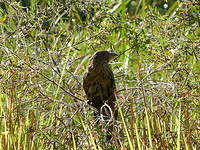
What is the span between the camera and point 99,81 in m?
2.19

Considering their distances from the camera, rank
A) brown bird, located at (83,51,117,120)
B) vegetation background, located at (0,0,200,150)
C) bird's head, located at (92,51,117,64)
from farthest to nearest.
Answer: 1. bird's head, located at (92,51,117,64)
2. brown bird, located at (83,51,117,120)
3. vegetation background, located at (0,0,200,150)

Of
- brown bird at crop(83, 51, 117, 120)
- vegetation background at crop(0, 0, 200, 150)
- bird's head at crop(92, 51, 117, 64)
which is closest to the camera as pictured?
vegetation background at crop(0, 0, 200, 150)

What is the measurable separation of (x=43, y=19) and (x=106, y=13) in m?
0.29

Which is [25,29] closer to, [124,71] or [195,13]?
[124,71]

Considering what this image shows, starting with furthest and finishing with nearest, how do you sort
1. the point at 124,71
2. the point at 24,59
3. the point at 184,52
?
the point at 124,71, the point at 24,59, the point at 184,52

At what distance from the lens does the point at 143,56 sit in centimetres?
199

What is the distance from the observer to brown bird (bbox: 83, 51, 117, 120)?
2094mm

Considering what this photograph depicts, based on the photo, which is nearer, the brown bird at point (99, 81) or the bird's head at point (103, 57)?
the brown bird at point (99, 81)

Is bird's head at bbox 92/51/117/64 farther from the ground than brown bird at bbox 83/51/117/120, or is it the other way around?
bird's head at bbox 92/51/117/64

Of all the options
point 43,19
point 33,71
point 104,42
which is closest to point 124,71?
point 104,42

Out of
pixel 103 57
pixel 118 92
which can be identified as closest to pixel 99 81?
pixel 103 57

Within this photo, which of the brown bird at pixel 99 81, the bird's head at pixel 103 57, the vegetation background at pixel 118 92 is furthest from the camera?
the bird's head at pixel 103 57

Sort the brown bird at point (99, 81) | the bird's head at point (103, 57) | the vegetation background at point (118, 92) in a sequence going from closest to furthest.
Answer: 1. the vegetation background at point (118, 92)
2. the brown bird at point (99, 81)
3. the bird's head at point (103, 57)

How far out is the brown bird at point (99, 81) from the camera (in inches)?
82.4
